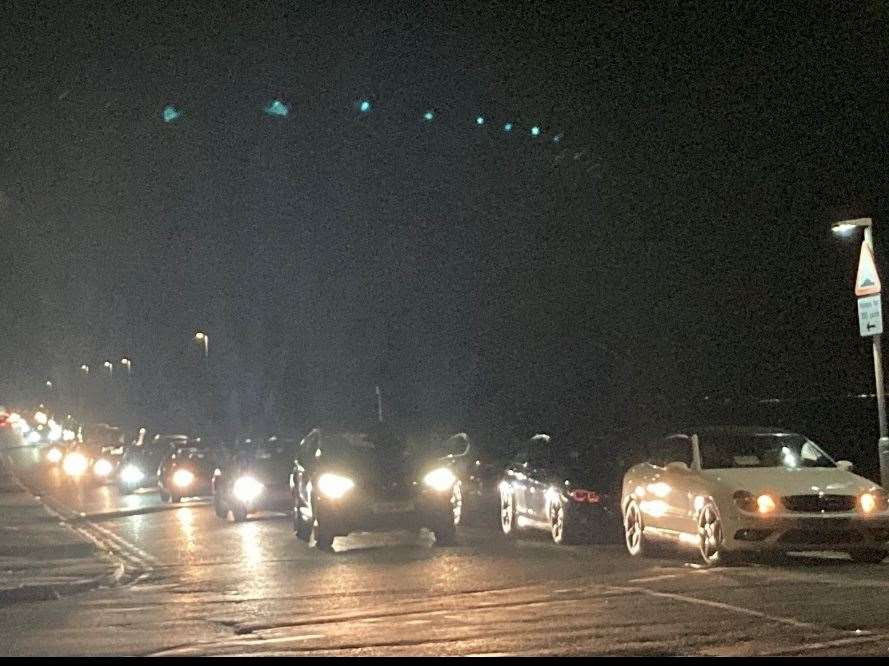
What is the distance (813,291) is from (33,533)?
61.6 ft

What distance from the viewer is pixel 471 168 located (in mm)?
47719

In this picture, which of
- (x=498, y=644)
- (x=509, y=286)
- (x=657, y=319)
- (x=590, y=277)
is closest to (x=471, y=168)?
(x=509, y=286)

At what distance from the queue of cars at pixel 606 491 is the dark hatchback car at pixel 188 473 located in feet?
22.6

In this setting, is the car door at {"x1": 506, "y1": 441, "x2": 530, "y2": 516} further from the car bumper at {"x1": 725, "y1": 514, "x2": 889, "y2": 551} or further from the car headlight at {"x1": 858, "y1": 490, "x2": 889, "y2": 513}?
the car headlight at {"x1": 858, "y1": 490, "x2": 889, "y2": 513}

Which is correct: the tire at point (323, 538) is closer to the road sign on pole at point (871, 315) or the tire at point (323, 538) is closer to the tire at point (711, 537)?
the tire at point (711, 537)

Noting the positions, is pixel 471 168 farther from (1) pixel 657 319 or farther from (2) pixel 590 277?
(1) pixel 657 319

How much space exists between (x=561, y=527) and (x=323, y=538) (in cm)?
319

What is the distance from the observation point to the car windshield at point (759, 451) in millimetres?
16766

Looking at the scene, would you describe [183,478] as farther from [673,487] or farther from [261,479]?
[673,487]

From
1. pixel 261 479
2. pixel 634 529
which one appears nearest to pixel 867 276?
pixel 634 529

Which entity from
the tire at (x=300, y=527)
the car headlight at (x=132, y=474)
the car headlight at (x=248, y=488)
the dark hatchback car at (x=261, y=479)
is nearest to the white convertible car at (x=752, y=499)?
the tire at (x=300, y=527)

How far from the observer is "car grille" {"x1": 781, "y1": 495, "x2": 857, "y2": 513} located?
612 inches

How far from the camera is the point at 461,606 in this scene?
1273cm
